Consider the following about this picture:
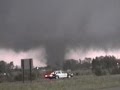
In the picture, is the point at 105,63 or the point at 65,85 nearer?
the point at 65,85

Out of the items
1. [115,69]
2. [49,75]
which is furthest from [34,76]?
[115,69]

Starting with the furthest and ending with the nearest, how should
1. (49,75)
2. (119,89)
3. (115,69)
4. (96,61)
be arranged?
(96,61) < (115,69) < (49,75) < (119,89)

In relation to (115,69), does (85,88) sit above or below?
below

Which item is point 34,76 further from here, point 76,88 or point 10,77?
point 76,88

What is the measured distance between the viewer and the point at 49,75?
79.2m

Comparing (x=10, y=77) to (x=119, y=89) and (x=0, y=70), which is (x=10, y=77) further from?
(x=119, y=89)

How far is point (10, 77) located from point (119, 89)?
4007 cm

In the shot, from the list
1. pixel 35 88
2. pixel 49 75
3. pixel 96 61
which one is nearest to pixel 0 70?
pixel 49 75

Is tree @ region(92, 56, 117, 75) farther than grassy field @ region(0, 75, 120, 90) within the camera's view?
Yes

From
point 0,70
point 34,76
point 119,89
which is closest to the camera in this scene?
point 119,89

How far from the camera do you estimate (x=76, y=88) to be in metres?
34.8

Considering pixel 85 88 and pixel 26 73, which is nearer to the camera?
pixel 85 88

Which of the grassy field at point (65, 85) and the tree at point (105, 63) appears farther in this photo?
the tree at point (105, 63)

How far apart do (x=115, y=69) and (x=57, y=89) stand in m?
52.3
